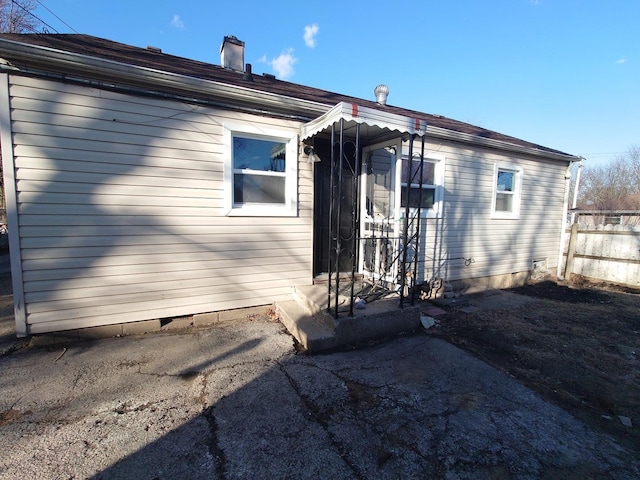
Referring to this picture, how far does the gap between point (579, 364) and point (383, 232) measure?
2.83 metres

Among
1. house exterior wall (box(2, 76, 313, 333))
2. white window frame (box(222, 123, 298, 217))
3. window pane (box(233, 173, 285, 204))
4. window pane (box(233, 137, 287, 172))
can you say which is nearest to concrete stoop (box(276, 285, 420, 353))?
house exterior wall (box(2, 76, 313, 333))

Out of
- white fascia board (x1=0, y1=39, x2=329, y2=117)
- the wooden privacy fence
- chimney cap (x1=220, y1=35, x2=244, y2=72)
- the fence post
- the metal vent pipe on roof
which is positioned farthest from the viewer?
the fence post

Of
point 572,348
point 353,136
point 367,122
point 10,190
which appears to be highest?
point 353,136

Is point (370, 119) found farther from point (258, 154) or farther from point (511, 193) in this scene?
point (511, 193)

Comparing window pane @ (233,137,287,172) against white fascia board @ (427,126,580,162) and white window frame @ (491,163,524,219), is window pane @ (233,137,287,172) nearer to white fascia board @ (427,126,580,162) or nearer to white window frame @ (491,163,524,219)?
white fascia board @ (427,126,580,162)

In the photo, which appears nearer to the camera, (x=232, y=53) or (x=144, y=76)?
(x=144, y=76)

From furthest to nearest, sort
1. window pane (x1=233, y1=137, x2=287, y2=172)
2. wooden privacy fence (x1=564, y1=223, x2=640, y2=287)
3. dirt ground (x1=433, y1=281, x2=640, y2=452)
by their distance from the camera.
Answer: wooden privacy fence (x1=564, y1=223, x2=640, y2=287) → window pane (x1=233, y1=137, x2=287, y2=172) → dirt ground (x1=433, y1=281, x2=640, y2=452)

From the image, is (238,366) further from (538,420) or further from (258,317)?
(538,420)

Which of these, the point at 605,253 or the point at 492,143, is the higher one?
the point at 492,143

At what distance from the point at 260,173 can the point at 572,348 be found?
4.83 meters

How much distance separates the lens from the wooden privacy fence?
22.2 ft

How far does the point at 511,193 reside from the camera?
6961 millimetres

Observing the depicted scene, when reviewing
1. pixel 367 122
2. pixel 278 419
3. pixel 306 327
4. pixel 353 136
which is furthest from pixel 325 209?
pixel 278 419

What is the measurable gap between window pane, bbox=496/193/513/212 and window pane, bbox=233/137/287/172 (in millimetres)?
5386
